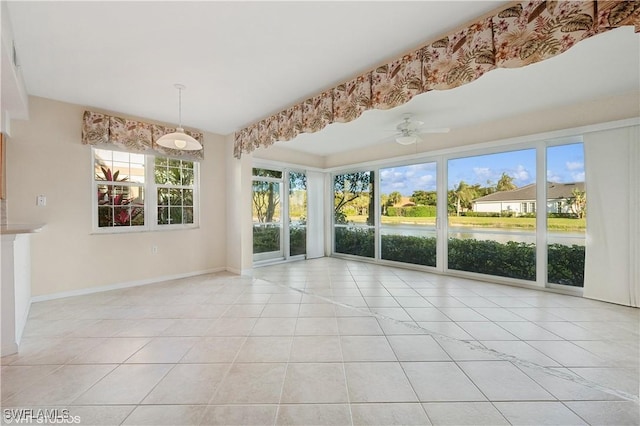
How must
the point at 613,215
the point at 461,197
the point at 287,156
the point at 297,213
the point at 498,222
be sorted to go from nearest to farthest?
the point at 613,215, the point at 498,222, the point at 461,197, the point at 287,156, the point at 297,213

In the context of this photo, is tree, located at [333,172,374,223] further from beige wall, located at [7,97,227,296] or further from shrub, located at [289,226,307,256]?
beige wall, located at [7,97,227,296]

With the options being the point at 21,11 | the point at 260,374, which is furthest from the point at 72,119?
the point at 260,374

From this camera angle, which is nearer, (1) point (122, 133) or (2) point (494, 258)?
(1) point (122, 133)

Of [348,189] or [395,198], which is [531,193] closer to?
[395,198]

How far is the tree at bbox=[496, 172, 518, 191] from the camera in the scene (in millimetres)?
4215

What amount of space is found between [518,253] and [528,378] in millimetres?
2959

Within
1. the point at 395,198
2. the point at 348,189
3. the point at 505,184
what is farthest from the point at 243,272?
the point at 505,184

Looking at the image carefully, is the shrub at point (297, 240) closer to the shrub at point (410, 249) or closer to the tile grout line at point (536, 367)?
the shrub at point (410, 249)

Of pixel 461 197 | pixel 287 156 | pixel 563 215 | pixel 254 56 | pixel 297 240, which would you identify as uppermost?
pixel 254 56

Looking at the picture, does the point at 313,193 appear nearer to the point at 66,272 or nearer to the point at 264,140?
the point at 264,140

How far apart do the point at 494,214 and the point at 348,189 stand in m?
3.15

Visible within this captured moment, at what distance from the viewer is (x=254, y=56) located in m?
2.50

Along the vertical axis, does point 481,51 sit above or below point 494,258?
above

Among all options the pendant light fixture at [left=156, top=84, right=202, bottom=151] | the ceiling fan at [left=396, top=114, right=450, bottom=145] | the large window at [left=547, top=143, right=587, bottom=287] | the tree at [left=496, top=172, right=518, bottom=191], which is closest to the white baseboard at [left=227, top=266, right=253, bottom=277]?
the pendant light fixture at [left=156, top=84, right=202, bottom=151]
